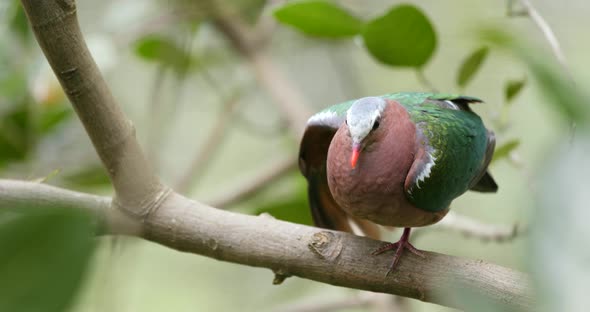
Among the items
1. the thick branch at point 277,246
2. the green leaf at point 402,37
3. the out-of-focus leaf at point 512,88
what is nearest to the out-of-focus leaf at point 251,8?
the green leaf at point 402,37

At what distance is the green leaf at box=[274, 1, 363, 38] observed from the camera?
76.9 inches

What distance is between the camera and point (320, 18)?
78.8 inches

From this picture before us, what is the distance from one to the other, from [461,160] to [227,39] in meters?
2.31

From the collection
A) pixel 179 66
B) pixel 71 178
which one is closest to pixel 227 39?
pixel 179 66

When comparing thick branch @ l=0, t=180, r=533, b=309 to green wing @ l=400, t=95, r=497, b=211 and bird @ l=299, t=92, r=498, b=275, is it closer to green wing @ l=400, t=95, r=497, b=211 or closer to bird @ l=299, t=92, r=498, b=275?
bird @ l=299, t=92, r=498, b=275

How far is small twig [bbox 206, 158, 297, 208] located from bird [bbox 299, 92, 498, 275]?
4.76 feet

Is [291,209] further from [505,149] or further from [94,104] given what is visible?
[94,104]

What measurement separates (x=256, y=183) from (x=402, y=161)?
5.64ft

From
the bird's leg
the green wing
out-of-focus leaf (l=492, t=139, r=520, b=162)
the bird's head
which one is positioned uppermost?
the bird's head

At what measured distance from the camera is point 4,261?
1.40 ft

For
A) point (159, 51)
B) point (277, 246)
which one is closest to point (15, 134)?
point (159, 51)

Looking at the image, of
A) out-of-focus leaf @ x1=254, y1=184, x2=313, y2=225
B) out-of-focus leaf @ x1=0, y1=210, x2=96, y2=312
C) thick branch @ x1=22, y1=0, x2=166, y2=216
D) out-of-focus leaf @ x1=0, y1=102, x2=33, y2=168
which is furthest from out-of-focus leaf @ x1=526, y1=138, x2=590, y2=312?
out-of-focus leaf @ x1=0, y1=102, x2=33, y2=168

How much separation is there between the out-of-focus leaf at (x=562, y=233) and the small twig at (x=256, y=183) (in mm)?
2670

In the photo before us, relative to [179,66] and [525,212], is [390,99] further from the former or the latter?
[179,66]
